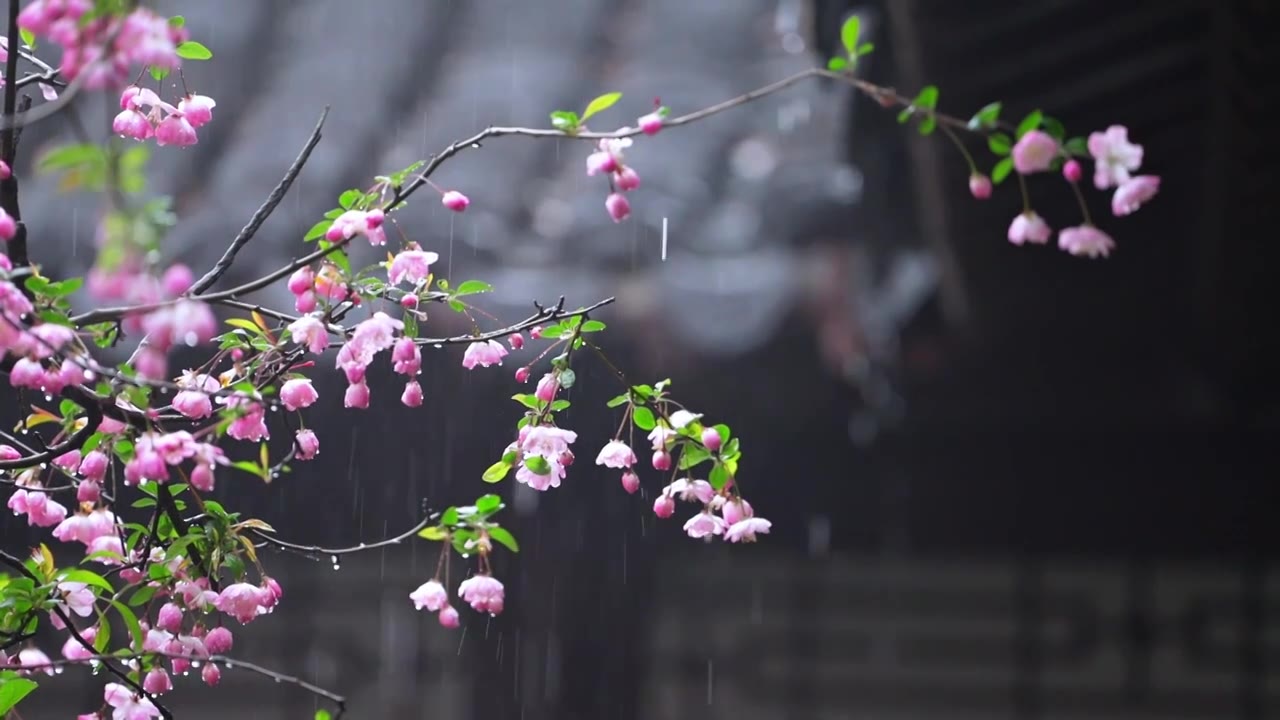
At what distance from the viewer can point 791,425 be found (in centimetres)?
277

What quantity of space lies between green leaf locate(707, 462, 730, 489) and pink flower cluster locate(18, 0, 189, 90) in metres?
0.60

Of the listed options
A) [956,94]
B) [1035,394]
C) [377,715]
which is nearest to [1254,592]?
[1035,394]

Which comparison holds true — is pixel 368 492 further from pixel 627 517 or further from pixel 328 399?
pixel 627 517

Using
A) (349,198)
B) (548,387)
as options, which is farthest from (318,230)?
(548,387)

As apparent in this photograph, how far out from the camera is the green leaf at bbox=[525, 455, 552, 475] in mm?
1056

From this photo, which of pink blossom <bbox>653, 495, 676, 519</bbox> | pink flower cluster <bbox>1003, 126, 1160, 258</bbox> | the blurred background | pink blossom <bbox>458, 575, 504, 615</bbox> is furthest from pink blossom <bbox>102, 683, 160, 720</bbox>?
the blurred background

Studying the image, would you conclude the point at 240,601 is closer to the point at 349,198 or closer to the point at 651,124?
the point at 349,198

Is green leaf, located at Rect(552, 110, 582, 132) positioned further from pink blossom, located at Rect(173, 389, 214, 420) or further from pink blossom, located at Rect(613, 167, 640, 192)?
pink blossom, located at Rect(173, 389, 214, 420)

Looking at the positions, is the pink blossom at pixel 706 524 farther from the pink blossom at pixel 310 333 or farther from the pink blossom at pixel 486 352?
the pink blossom at pixel 310 333

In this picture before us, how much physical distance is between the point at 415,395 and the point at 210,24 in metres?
2.16

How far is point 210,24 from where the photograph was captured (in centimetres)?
285

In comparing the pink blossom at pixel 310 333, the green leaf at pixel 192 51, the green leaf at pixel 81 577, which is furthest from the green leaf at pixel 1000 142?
the green leaf at pixel 81 577

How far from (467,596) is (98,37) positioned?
0.61 meters

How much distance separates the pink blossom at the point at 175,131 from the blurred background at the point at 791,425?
1.56 metres
